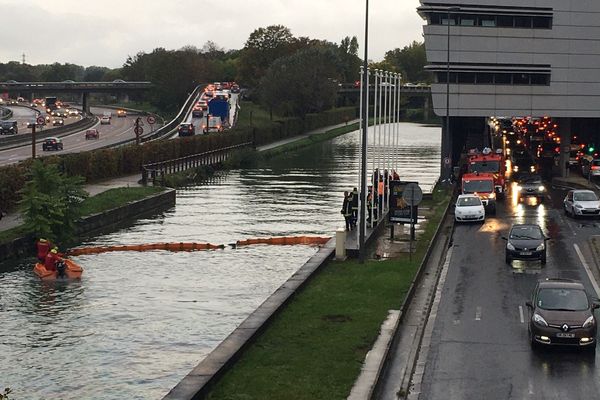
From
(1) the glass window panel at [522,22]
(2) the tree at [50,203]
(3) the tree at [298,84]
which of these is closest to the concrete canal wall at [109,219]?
(2) the tree at [50,203]

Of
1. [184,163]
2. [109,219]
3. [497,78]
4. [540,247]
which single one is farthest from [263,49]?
[540,247]

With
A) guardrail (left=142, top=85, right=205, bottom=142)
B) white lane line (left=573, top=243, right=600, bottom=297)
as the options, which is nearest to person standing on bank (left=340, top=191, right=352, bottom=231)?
white lane line (left=573, top=243, right=600, bottom=297)

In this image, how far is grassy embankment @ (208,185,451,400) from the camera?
18625 millimetres

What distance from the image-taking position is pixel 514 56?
7381 cm

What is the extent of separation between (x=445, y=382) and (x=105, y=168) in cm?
5809

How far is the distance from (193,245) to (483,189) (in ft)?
63.4

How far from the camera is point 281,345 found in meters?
22.0

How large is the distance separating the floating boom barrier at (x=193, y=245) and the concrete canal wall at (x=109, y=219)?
2063mm

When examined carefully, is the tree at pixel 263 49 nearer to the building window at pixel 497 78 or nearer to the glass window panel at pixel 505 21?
the building window at pixel 497 78

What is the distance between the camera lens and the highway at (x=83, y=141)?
93500 mm

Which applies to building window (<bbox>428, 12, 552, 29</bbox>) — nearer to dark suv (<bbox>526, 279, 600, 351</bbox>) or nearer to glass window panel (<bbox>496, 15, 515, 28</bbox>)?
glass window panel (<bbox>496, 15, 515, 28</bbox>)

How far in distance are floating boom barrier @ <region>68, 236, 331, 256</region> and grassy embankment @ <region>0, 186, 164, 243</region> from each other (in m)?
2.81

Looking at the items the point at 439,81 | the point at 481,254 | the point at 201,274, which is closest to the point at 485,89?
the point at 439,81

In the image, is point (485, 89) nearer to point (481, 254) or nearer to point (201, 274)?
point (481, 254)
